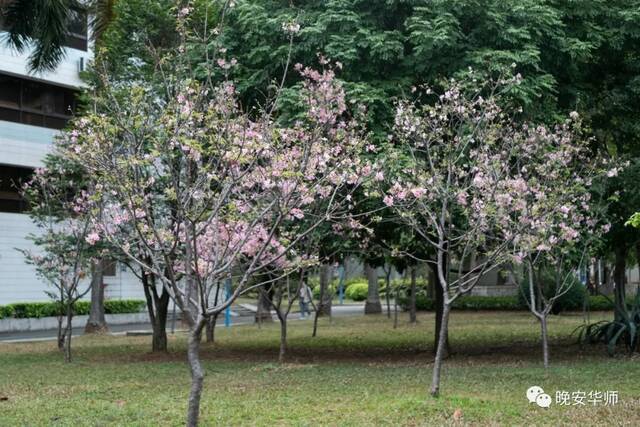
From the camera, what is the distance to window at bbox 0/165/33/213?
2717 centimetres

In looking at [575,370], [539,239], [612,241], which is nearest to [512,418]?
[539,239]

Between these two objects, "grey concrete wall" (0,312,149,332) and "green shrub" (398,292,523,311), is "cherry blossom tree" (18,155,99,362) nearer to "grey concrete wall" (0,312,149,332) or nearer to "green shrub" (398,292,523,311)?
"grey concrete wall" (0,312,149,332)

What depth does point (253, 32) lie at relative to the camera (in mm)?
14617

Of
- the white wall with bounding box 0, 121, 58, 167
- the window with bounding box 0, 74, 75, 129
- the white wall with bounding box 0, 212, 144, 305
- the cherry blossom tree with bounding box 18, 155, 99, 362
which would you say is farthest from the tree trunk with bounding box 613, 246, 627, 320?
the window with bounding box 0, 74, 75, 129

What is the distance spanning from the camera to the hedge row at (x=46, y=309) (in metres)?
26.1

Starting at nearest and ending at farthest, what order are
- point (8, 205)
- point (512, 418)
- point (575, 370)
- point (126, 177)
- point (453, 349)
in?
point (126, 177) < point (512, 418) < point (575, 370) < point (453, 349) < point (8, 205)

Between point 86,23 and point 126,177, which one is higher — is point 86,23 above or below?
above

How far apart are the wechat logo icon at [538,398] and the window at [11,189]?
21.4 metres

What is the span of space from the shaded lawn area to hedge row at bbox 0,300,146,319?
5777 mm

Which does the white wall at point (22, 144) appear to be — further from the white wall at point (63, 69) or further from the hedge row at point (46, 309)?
the hedge row at point (46, 309)

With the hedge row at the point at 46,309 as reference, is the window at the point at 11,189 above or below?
above

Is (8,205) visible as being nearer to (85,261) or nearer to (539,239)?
(85,261)

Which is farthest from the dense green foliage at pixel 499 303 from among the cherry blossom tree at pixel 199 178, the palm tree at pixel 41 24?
the cherry blossom tree at pixel 199 178

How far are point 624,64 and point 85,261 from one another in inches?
436
